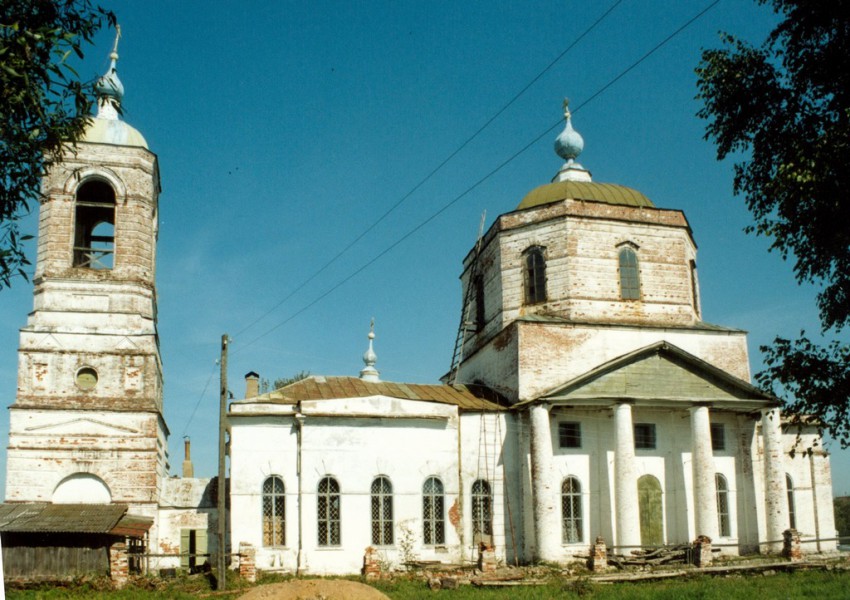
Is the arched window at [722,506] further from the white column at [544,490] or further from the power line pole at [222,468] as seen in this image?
the power line pole at [222,468]

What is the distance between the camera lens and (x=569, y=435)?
24.0m

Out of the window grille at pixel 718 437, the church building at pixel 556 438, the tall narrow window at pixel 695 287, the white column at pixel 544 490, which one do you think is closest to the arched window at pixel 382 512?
the church building at pixel 556 438

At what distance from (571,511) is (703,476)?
3.70 meters

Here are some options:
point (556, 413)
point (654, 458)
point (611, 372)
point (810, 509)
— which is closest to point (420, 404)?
point (556, 413)

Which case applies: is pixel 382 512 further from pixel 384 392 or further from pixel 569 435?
pixel 569 435

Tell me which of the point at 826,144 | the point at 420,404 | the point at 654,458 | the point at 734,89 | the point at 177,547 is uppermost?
the point at 734,89

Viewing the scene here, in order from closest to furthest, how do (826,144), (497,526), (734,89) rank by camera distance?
(826,144) → (734,89) → (497,526)

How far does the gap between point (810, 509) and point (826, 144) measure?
18.9 metres

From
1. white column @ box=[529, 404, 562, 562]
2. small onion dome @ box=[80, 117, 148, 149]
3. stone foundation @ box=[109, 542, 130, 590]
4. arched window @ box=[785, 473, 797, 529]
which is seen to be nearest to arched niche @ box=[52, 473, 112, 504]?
stone foundation @ box=[109, 542, 130, 590]

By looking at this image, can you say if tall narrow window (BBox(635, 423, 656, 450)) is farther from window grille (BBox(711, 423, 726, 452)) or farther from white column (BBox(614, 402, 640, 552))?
window grille (BBox(711, 423, 726, 452))

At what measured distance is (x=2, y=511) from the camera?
798 inches

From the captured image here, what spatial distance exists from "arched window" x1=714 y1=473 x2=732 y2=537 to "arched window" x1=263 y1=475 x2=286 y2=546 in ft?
40.1

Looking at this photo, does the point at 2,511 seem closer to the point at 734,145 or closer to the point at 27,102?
the point at 27,102

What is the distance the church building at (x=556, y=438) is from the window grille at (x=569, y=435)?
40 mm
